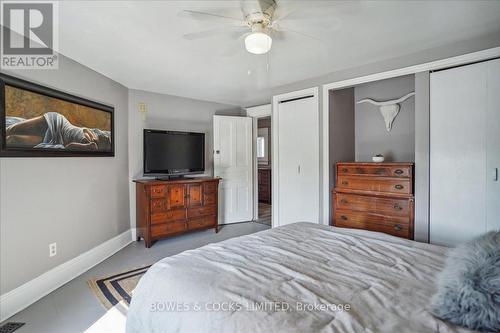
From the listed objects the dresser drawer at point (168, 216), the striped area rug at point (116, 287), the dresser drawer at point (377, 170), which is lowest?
the striped area rug at point (116, 287)

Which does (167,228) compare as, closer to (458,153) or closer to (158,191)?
(158,191)

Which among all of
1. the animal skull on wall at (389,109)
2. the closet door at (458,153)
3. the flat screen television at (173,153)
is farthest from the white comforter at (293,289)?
the flat screen television at (173,153)

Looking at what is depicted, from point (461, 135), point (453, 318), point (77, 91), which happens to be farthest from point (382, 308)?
point (77, 91)

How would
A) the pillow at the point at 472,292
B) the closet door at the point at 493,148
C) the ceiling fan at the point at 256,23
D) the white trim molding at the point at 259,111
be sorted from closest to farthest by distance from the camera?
the pillow at the point at 472,292 < the ceiling fan at the point at 256,23 < the closet door at the point at 493,148 < the white trim molding at the point at 259,111

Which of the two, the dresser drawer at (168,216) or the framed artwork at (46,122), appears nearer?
the framed artwork at (46,122)

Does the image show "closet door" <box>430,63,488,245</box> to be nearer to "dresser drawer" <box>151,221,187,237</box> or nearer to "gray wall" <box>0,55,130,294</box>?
"dresser drawer" <box>151,221,187,237</box>

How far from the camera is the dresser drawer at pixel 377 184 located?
9.68 feet

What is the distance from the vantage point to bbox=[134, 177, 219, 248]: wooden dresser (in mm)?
3693

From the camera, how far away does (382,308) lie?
1014 millimetres

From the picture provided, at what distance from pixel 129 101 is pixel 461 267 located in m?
4.22

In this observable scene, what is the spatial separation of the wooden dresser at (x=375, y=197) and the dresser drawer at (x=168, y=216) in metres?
2.17

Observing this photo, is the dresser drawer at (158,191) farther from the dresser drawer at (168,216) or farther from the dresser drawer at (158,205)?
the dresser drawer at (168,216)

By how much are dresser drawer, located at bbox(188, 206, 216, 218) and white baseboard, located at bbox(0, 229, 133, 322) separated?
1058 mm

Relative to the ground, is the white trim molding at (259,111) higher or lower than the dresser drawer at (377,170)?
higher
